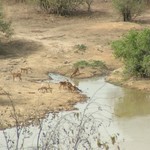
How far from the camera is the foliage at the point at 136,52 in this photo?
59.1ft

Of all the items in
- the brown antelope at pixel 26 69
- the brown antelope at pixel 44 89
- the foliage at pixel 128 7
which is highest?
the foliage at pixel 128 7

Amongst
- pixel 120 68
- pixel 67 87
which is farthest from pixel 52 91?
pixel 120 68

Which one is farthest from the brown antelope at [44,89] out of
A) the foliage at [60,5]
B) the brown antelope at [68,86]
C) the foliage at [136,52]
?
the foliage at [60,5]

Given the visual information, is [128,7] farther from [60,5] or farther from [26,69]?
[26,69]

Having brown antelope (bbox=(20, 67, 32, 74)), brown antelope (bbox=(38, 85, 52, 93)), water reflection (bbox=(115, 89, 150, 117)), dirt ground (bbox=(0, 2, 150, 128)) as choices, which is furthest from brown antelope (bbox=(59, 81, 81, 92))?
brown antelope (bbox=(20, 67, 32, 74))

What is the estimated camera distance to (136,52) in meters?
18.2

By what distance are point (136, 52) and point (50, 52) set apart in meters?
5.79

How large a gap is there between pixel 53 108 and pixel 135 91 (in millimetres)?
3960

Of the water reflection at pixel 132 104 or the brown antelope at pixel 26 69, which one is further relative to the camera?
the brown antelope at pixel 26 69

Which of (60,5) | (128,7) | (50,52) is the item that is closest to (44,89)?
(50,52)

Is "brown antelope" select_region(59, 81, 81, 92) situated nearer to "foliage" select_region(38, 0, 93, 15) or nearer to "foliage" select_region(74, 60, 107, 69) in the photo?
"foliage" select_region(74, 60, 107, 69)

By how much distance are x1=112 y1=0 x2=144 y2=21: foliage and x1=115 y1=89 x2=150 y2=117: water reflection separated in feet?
41.6

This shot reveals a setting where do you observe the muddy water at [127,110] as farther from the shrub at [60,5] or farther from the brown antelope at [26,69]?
the shrub at [60,5]

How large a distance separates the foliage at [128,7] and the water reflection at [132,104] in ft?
41.6
